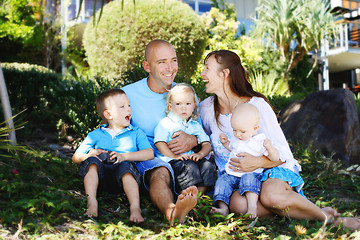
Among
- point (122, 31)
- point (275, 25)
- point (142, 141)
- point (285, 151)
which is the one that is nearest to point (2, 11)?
point (122, 31)

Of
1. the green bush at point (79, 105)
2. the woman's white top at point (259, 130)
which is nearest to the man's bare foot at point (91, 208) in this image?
the woman's white top at point (259, 130)

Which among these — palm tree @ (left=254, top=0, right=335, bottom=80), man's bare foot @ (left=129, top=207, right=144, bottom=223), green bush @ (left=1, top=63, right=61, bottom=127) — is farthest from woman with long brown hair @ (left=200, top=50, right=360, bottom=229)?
palm tree @ (left=254, top=0, right=335, bottom=80)

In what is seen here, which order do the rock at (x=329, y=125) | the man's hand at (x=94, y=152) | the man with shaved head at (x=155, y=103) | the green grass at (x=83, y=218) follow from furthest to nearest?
the rock at (x=329, y=125) < the man with shaved head at (x=155, y=103) < the man's hand at (x=94, y=152) < the green grass at (x=83, y=218)

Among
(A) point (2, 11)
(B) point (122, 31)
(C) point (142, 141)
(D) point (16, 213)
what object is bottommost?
(D) point (16, 213)

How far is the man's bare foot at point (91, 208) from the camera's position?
2853 millimetres

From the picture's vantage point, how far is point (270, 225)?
9.98 feet

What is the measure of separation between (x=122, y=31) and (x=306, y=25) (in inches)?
295

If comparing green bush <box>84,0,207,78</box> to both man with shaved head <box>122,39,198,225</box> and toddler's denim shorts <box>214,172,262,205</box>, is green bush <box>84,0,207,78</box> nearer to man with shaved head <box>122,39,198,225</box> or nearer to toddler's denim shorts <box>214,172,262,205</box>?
man with shaved head <box>122,39,198,225</box>

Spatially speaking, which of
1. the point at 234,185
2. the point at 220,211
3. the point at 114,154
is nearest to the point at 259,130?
the point at 234,185

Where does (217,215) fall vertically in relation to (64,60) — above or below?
below

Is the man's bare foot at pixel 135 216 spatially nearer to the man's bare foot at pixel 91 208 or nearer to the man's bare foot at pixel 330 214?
the man's bare foot at pixel 91 208

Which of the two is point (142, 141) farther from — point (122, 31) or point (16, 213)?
point (122, 31)

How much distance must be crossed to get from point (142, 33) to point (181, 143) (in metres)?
5.80

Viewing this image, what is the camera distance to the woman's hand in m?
3.17
